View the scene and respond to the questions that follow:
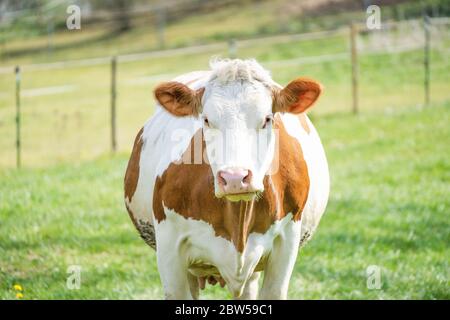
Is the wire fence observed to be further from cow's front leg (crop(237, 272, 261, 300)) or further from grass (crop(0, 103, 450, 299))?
cow's front leg (crop(237, 272, 261, 300))

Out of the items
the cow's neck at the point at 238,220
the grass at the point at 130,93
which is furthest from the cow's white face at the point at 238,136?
the grass at the point at 130,93

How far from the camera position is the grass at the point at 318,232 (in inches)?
237

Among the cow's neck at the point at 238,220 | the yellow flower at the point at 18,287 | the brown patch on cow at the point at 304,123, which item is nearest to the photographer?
the cow's neck at the point at 238,220

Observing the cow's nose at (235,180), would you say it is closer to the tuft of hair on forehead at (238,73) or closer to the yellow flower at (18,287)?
the tuft of hair on forehead at (238,73)

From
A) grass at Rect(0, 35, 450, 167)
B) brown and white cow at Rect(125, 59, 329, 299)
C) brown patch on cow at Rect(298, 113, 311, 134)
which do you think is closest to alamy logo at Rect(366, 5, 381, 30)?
grass at Rect(0, 35, 450, 167)

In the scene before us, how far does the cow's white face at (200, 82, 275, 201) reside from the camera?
3570 mm

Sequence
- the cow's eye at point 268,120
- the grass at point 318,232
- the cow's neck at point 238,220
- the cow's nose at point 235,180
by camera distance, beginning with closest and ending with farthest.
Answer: the cow's nose at point 235,180
the cow's eye at point 268,120
the cow's neck at point 238,220
the grass at point 318,232

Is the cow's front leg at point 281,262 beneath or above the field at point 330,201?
above

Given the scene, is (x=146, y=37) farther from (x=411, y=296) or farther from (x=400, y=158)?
(x=411, y=296)

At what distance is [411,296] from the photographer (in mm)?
5684

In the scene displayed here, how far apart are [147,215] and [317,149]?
1178 mm

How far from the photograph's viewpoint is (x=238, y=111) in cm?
377

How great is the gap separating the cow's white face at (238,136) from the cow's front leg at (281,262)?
21.2 inches
